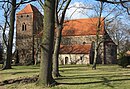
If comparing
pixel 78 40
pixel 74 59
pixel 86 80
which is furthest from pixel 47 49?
pixel 78 40

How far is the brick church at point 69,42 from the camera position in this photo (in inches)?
2936

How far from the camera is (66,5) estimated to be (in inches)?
877

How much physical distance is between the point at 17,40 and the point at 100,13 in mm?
47573

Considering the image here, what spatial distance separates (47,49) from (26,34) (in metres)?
67.8

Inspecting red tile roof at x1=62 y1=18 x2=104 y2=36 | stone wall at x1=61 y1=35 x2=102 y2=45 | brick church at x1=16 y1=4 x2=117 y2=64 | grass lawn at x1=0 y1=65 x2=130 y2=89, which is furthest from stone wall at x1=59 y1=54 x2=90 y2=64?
grass lawn at x1=0 y1=65 x2=130 y2=89

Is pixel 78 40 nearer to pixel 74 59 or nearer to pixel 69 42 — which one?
pixel 69 42

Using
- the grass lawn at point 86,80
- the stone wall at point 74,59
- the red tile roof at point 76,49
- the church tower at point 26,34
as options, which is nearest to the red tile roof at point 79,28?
the red tile roof at point 76,49

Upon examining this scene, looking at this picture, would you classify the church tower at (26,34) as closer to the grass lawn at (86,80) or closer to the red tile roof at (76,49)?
the red tile roof at (76,49)

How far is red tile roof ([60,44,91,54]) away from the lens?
74494mm

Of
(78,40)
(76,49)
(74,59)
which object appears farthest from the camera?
(78,40)

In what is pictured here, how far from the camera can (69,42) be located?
8156 centimetres

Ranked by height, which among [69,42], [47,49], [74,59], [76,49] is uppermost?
[69,42]

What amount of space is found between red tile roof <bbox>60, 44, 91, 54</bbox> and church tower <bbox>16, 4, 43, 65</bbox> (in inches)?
370

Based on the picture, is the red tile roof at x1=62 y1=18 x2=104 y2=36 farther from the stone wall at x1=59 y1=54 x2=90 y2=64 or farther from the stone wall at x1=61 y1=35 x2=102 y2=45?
the stone wall at x1=59 y1=54 x2=90 y2=64
